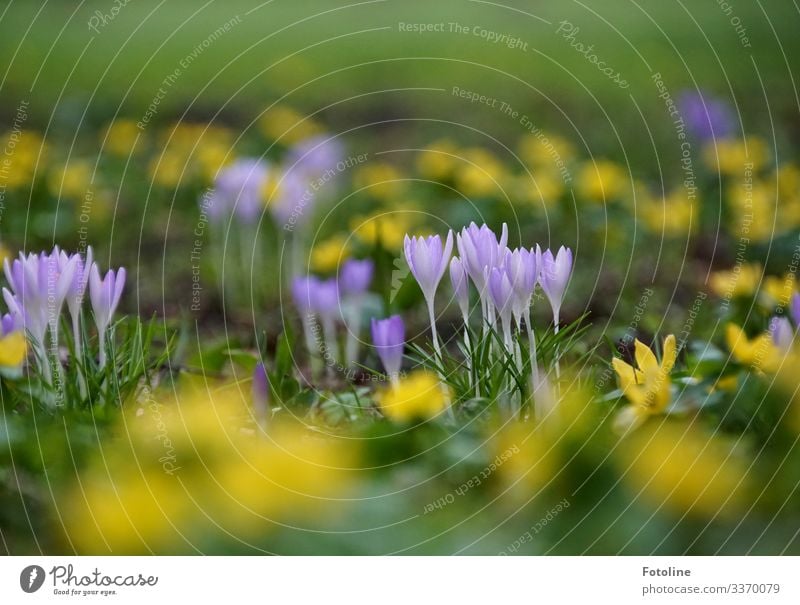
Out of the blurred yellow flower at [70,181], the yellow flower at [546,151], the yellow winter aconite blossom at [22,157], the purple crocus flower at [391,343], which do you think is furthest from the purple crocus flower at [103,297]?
the yellow flower at [546,151]

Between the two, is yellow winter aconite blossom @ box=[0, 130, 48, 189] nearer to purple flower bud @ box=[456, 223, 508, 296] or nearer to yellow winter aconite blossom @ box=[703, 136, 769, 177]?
purple flower bud @ box=[456, 223, 508, 296]

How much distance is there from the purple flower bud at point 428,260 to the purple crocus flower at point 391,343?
48mm

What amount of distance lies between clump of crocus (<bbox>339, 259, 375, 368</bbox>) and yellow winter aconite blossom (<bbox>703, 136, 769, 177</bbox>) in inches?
23.0

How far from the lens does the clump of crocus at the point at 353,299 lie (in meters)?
0.95

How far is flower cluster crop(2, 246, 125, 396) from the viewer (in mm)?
780

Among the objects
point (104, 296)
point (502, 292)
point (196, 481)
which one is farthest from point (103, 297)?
point (502, 292)

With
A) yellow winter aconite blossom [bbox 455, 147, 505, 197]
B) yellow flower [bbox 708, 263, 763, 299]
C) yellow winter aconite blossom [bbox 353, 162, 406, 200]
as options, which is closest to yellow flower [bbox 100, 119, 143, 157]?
yellow winter aconite blossom [bbox 353, 162, 406, 200]

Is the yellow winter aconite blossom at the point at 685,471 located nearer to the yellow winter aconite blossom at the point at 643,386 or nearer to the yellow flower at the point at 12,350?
the yellow winter aconite blossom at the point at 643,386

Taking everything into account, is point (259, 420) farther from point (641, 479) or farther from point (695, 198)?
point (695, 198)

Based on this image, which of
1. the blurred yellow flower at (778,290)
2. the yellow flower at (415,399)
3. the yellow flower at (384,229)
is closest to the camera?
the yellow flower at (415,399)

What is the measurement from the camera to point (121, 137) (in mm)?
1329

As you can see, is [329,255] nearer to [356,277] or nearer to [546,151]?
[356,277]

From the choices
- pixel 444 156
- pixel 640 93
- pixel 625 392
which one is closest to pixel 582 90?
pixel 640 93

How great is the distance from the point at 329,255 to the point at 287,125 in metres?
0.35
